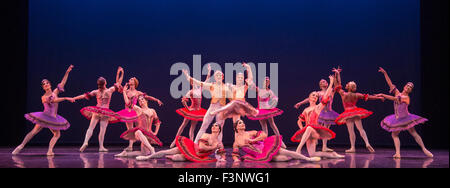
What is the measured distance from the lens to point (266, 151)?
507cm

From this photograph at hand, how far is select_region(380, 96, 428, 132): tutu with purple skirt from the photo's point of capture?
592 cm

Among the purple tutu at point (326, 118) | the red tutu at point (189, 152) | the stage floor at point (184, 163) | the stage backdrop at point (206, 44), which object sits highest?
the stage backdrop at point (206, 44)

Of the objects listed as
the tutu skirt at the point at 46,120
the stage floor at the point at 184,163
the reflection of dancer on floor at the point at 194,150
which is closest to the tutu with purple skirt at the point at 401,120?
the stage floor at the point at 184,163

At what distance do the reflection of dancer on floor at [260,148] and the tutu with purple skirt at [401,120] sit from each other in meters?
1.59

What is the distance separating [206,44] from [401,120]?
465cm

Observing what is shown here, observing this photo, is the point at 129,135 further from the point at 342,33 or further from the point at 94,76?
the point at 342,33

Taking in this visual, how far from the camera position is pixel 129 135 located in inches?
225

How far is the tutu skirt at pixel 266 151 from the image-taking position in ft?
16.5

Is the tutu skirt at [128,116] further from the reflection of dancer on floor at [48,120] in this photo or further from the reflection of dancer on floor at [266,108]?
the reflection of dancer on floor at [266,108]

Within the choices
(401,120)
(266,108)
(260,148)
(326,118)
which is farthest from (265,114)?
(401,120)

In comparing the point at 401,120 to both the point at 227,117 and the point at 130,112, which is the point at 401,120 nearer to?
the point at 227,117

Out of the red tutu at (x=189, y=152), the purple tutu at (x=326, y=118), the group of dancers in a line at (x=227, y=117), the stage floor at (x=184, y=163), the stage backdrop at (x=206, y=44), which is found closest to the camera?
the stage floor at (x=184, y=163)

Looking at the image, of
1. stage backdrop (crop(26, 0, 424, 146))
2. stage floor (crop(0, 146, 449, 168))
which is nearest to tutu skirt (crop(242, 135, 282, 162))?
stage floor (crop(0, 146, 449, 168))
